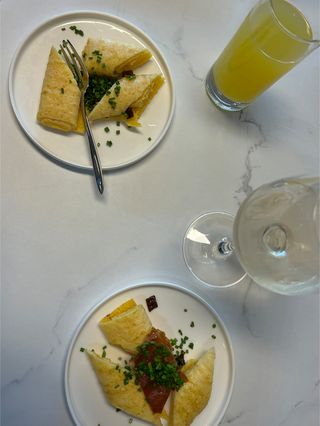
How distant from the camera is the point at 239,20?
4.03ft

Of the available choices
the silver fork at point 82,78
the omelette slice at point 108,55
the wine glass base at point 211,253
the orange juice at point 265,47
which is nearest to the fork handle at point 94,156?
the silver fork at point 82,78

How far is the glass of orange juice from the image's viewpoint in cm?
91

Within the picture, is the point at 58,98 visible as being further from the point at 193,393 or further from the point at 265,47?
the point at 193,393

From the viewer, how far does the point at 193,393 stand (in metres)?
1.01

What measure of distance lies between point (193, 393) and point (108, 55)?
0.90 metres

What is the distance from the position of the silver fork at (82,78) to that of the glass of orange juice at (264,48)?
37cm

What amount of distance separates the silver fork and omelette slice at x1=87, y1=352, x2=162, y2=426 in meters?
0.44

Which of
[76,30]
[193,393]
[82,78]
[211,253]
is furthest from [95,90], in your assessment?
[193,393]

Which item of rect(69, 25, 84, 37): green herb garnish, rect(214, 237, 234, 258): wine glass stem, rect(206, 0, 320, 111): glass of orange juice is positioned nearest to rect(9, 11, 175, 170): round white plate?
rect(69, 25, 84, 37): green herb garnish

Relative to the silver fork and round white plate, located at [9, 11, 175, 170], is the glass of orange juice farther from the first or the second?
the silver fork

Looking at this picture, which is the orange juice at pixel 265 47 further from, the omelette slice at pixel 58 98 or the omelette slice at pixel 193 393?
the omelette slice at pixel 193 393

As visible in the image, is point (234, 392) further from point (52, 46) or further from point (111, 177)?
point (52, 46)

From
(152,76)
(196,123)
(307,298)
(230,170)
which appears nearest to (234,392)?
(307,298)

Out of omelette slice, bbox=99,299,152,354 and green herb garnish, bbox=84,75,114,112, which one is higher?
green herb garnish, bbox=84,75,114,112
